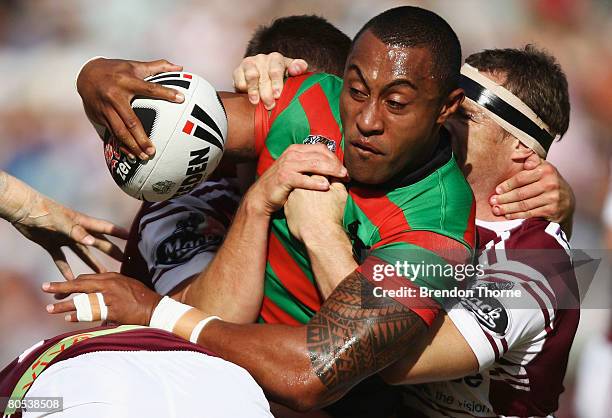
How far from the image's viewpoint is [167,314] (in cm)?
311

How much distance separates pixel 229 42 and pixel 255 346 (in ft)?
17.0

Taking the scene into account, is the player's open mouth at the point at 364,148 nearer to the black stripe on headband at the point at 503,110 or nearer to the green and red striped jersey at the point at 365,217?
the green and red striped jersey at the point at 365,217

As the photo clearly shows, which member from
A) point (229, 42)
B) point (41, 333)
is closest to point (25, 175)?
point (41, 333)

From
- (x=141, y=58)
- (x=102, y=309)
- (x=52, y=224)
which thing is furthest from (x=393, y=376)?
(x=141, y=58)

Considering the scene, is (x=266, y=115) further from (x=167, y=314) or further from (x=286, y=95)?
(x=167, y=314)

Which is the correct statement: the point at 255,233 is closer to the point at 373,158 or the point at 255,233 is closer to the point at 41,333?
the point at 373,158

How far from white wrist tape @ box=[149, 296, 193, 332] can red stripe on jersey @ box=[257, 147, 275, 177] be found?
2.37ft

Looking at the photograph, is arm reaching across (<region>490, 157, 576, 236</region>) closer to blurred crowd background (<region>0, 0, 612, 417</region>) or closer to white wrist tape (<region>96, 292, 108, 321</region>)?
white wrist tape (<region>96, 292, 108, 321</region>)

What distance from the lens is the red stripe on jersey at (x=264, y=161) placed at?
3.57 metres

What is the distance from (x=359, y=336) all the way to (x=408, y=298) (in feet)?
0.72

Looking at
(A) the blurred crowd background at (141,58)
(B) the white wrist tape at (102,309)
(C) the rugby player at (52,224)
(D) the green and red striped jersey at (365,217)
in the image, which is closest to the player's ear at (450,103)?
(D) the green and red striped jersey at (365,217)

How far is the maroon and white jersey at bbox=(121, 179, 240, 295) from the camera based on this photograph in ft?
12.7

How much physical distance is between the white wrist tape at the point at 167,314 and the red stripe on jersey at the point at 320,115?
870 millimetres

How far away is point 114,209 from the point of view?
702 centimetres
